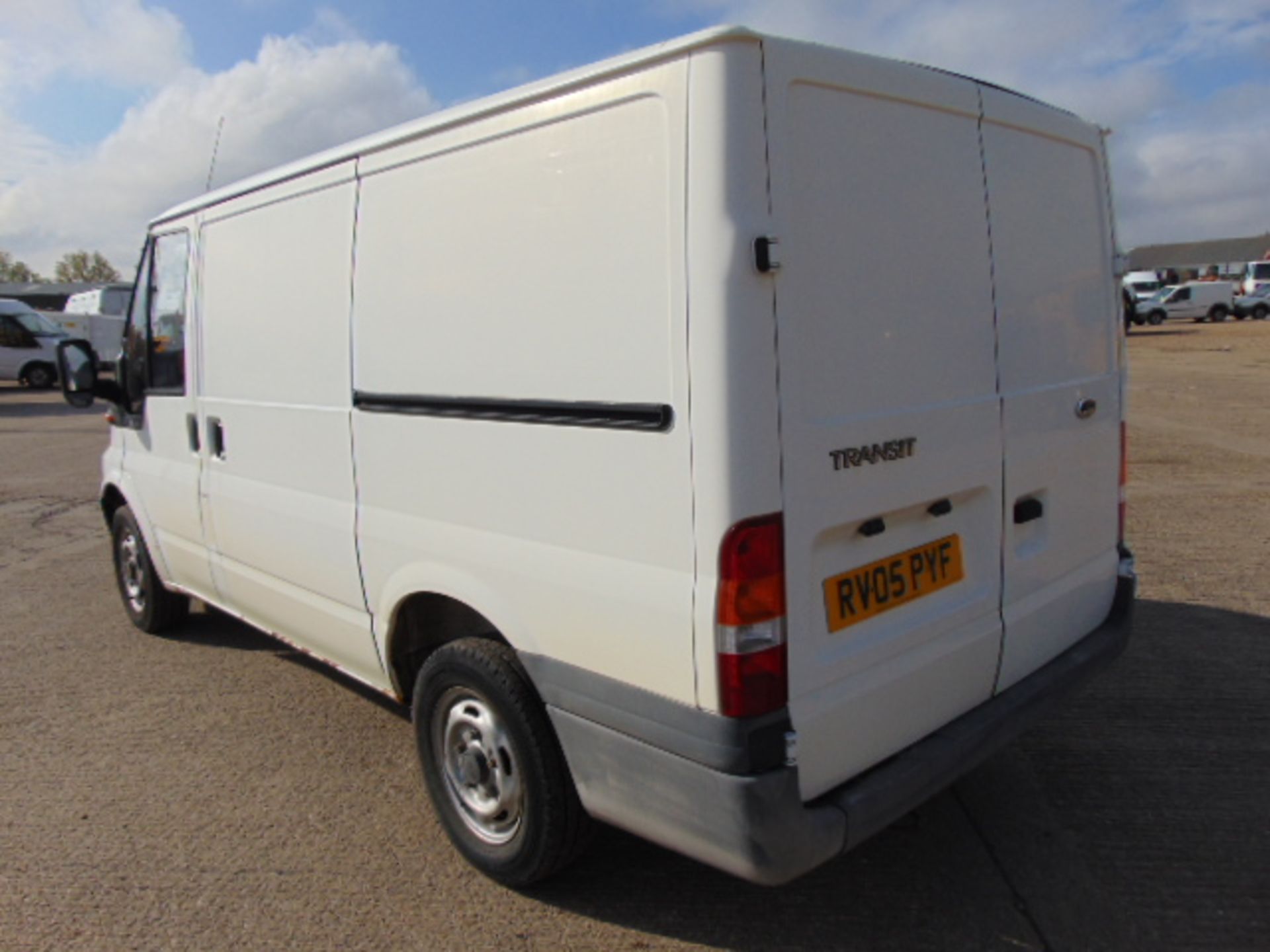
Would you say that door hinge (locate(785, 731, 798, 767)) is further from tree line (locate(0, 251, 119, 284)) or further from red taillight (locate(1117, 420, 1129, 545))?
tree line (locate(0, 251, 119, 284))

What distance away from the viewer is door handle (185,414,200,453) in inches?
177

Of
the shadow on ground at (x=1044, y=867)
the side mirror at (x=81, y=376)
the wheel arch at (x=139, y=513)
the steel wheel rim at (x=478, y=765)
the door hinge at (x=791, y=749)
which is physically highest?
the side mirror at (x=81, y=376)

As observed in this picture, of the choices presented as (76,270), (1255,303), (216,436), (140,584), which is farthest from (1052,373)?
(76,270)

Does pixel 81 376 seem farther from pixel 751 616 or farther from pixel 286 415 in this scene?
pixel 751 616

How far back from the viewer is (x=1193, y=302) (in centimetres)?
4503

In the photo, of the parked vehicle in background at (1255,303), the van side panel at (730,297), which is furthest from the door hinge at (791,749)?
the parked vehicle in background at (1255,303)

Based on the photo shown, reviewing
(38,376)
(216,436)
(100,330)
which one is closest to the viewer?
(216,436)

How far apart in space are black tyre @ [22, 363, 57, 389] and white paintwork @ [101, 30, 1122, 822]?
24.7 m

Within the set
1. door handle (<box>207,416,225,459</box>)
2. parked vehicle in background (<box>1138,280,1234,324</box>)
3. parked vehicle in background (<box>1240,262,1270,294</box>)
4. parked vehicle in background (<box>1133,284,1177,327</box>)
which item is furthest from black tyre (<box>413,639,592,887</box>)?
parked vehicle in background (<box>1240,262,1270,294</box>)

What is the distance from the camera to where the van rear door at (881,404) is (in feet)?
7.65

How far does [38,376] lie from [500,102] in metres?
26.4

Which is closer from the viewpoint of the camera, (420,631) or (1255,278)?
(420,631)

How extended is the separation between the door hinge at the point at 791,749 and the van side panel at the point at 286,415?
173 cm

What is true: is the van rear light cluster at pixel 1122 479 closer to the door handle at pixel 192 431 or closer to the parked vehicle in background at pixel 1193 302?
the door handle at pixel 192 431
